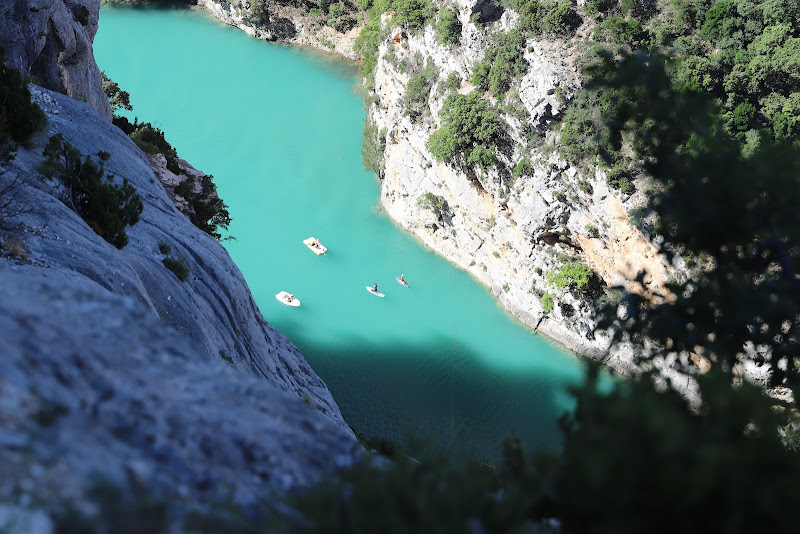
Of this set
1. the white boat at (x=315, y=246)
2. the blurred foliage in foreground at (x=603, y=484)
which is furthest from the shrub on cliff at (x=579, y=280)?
the blurred foliage in foreground at (x=603, y=484)

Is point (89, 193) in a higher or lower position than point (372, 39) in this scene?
lower

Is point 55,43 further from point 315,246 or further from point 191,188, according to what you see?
point 315,246

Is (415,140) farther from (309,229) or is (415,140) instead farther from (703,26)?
(703,26)

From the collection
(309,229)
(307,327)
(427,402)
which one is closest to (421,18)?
(309,229)

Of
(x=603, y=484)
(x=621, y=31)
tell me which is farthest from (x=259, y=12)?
(x=603, y=484)

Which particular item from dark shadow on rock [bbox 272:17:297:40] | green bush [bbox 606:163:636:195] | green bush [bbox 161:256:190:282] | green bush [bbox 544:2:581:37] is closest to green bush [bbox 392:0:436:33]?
green bush [bbox 544:2:581:37]

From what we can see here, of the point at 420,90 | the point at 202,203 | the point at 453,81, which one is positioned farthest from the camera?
the point at 420,90

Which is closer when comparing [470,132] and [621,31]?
[621,31]
